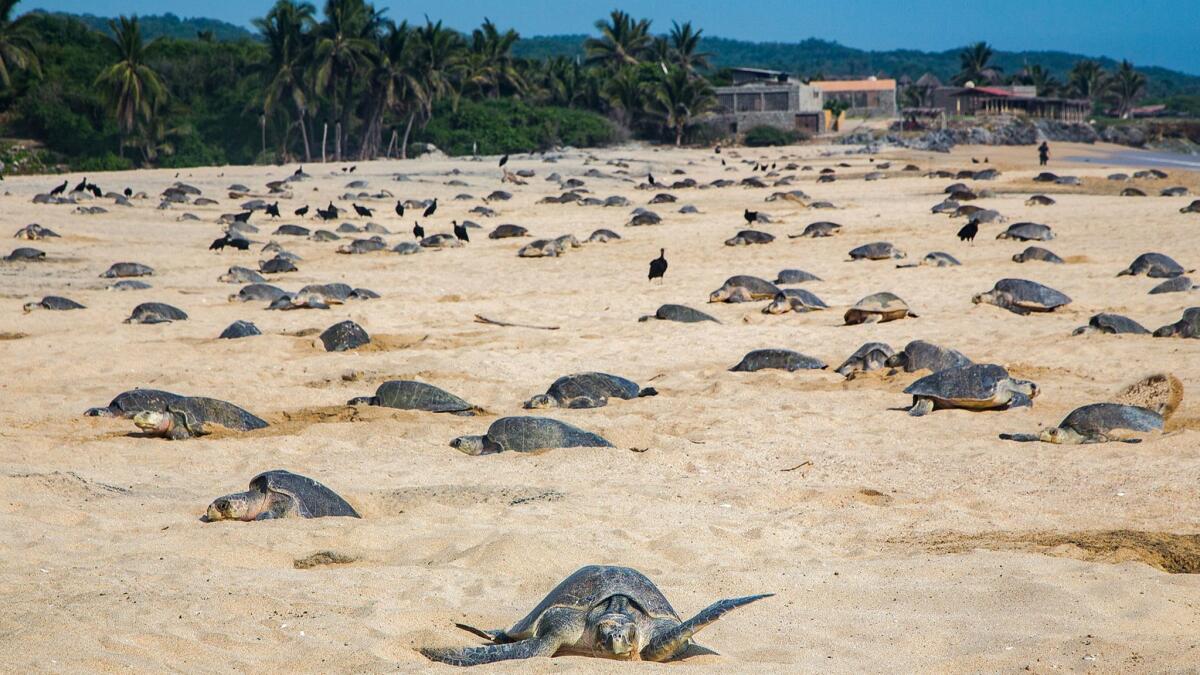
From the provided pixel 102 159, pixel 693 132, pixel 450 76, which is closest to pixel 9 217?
pixel 102 159

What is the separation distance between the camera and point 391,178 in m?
35.2

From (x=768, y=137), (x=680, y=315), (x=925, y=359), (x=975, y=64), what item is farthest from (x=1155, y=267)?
(x=975, y=64)

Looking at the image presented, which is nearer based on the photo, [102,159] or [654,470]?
[654,470]

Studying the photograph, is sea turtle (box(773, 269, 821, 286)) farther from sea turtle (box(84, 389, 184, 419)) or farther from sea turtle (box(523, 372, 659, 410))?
sea turtle (box(84, 389, 184, 419))

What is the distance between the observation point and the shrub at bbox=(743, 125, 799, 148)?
66.2m

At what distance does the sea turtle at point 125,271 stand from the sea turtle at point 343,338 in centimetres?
614

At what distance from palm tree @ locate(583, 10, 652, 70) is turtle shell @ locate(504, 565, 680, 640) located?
239 ft

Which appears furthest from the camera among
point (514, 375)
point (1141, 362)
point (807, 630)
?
point (514, 375)

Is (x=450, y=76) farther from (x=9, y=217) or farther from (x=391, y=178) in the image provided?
(x=9, y=217)

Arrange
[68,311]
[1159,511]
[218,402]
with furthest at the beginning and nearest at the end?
[68,311] → [218,402] → [1159,511]

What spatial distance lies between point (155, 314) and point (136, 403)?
4787 millimetres

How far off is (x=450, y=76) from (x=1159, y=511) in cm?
5864

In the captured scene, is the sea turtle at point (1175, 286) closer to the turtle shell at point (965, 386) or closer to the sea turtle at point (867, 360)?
the sea turtle at point (867, 360)

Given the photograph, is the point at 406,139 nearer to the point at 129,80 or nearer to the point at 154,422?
the point at 129,80
